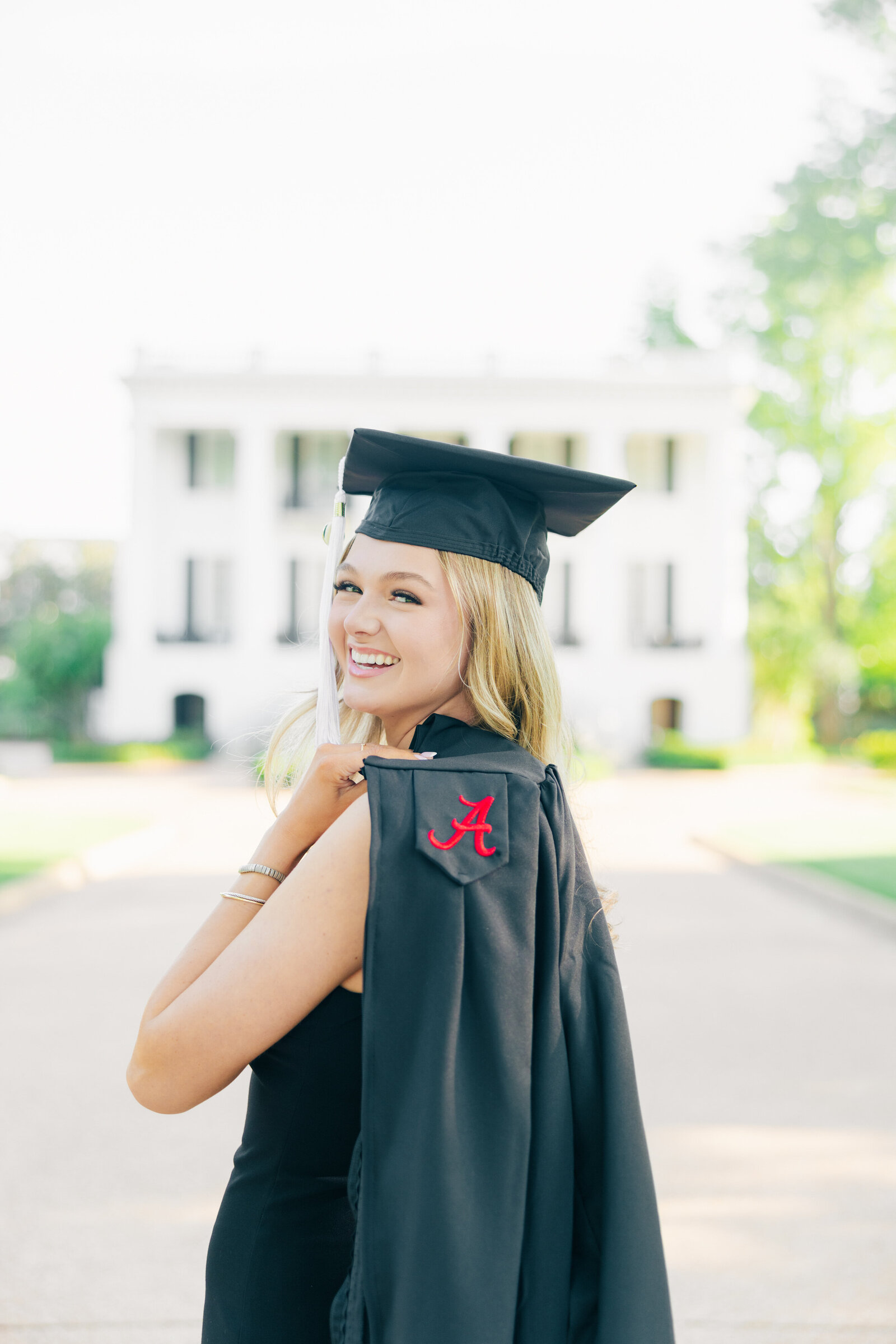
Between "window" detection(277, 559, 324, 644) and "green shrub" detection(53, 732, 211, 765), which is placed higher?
"window" detection(277, 559, 324, 644)

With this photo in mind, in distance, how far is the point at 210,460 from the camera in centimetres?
3812

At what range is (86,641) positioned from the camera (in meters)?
42.5

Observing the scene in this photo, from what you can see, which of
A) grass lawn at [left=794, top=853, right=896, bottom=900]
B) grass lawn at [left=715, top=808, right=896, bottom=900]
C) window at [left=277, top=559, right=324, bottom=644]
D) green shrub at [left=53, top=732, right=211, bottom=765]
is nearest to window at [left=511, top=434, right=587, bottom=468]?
window at [left=277, top=559, right=324, bottom=644]

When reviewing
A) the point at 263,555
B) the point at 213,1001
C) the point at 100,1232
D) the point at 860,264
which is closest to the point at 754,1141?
the point at 100,1232

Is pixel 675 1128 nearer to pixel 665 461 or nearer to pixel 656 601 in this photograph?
pixel 656 601

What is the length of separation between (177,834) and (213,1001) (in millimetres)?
14409

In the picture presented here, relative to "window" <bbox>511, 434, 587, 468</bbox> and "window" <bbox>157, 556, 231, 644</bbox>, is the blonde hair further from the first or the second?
"window" <bbox>157, 556, 231, 644</bbox>

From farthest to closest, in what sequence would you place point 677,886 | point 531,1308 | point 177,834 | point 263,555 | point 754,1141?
1. point 263,555
2. point 177,834
3. point 677,886
4. point 754,1141
5. point 531,1308

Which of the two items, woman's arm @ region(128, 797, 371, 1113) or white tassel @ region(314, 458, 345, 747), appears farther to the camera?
white tassel @ region(314, 458, 345, 747)

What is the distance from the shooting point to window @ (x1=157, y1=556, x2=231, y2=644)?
37.6m

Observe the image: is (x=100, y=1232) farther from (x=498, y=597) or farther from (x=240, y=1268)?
(x=498, y=597)

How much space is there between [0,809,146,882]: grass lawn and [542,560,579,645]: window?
22614 millimetres

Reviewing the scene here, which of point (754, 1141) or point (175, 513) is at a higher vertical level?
point (175, 513)

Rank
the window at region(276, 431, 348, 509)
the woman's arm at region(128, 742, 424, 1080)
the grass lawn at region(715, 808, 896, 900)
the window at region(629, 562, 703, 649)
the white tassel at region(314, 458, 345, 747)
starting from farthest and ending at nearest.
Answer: the window at region(276, 431, 348, 509) → the window at region(629, 562, 703, 649) → the grass lawn at region(715, 808, 896, 900) → the white tassel at region(314, 458, 345, 747) → the woman's arm at region(128, 742, 424, 1080)
